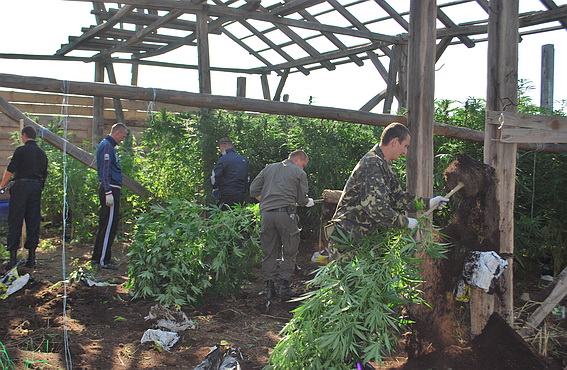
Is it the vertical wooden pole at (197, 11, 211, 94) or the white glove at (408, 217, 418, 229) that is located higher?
the vertical wooden pole at (197, 11, 211, 94)

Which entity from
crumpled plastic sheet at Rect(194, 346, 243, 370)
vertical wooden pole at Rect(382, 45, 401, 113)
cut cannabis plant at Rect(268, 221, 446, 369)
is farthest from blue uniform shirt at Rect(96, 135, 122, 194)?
vertical wooden pole at Rect(382, 45, 401, 113)

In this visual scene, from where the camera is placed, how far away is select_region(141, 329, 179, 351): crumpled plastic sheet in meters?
5.12

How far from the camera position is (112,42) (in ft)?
43.6

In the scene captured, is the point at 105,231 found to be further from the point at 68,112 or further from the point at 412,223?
the point at 68,112

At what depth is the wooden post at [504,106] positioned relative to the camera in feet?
16.9

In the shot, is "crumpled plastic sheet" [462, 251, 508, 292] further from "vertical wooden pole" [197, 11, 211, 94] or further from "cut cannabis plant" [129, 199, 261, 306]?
"vertical wooden pole" [197, 11, 211, 94]

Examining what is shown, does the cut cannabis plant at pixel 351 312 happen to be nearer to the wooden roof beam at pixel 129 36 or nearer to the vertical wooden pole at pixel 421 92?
the vertical wooden pole at pixel 421 92

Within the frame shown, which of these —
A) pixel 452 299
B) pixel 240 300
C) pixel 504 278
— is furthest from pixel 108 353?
pixel 504 278

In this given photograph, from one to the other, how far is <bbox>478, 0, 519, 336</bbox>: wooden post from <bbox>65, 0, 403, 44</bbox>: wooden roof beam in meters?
5.91

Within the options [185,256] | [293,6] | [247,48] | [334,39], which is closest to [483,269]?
[185,256]

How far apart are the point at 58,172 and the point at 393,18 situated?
7084mm

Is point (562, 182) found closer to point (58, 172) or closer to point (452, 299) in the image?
point (452, 299)

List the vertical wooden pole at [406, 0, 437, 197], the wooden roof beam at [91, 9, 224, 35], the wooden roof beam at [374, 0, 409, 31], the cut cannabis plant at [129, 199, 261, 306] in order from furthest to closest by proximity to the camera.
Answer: the wooden roof beam at [91, 9, 224, 35] → the wooden roof beam at [374, 0, 409, 31] → the cut cannabis plant at [129, 199, 261, 306] → the vertical wooden pole at [406, 0, 437, 197]

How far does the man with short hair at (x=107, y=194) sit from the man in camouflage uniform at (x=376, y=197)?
4.43 metres
